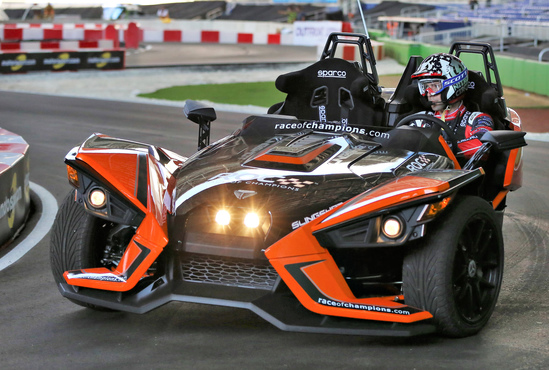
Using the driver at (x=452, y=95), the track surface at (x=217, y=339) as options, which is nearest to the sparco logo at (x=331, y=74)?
the driver at (x=452, y=95)

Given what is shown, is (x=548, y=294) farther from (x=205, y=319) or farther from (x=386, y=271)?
(x=205, y=319)

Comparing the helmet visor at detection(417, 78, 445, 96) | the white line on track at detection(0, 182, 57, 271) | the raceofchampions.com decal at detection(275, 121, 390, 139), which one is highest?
the helmet visor at detection(417, 78, 445, 96)

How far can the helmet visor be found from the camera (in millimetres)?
6137

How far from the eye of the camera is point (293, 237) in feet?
13.4

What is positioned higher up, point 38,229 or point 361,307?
point 361,307

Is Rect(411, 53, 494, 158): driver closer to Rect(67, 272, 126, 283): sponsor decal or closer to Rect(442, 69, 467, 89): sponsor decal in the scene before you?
Rect(442, 69, 467, 89): sponsor decal

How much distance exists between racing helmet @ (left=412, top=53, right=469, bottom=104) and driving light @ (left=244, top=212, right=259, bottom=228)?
2.39 meters

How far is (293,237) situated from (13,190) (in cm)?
370

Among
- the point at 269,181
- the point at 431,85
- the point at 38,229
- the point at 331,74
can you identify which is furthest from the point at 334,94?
the point at 38,229

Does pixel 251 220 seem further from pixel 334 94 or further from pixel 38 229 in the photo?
pixel 38 229

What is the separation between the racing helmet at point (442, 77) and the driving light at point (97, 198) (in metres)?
2.71

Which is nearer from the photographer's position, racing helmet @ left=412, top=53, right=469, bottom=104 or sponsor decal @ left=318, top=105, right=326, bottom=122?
racing helmet @ left=412, top=53, right=469, bottom=104

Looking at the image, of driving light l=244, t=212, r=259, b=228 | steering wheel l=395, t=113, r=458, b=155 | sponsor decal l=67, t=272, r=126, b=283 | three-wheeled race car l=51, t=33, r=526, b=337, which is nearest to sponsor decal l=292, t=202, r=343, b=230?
three-wheeled race car l=51, t=33, r=526, b=337

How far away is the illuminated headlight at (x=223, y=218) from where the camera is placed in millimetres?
4277
